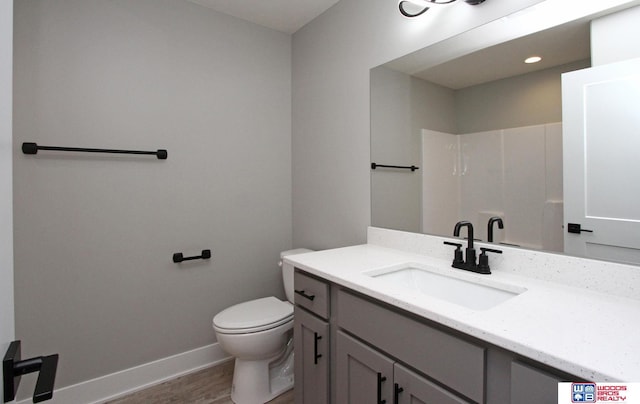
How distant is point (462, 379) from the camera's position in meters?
0.81

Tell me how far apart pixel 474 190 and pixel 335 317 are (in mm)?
810

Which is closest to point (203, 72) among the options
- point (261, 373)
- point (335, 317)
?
point (335, 317)

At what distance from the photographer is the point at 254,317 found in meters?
1.77

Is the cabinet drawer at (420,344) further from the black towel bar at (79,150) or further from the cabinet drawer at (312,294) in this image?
the black towel bar at (79,150)

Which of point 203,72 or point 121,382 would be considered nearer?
point 121,382

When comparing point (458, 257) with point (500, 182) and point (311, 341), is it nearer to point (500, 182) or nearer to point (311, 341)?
point (500, 182)

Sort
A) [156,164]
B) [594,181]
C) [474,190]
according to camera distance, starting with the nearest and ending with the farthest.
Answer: [594,181] → [474,190] → [156,164]

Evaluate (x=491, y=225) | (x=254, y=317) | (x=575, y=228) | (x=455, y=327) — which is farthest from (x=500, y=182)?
(x=254, y=317)

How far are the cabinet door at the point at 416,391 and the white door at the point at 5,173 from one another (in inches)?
36.7

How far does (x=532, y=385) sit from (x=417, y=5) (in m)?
1.55

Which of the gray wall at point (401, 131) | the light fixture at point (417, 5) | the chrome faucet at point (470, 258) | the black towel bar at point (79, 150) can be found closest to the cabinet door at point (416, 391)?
the chrome faucet at point (470, 258)

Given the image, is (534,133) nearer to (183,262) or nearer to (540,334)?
(540,334)

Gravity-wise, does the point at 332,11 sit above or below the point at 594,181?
above

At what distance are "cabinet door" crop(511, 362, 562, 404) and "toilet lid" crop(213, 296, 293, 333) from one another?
126 cm
